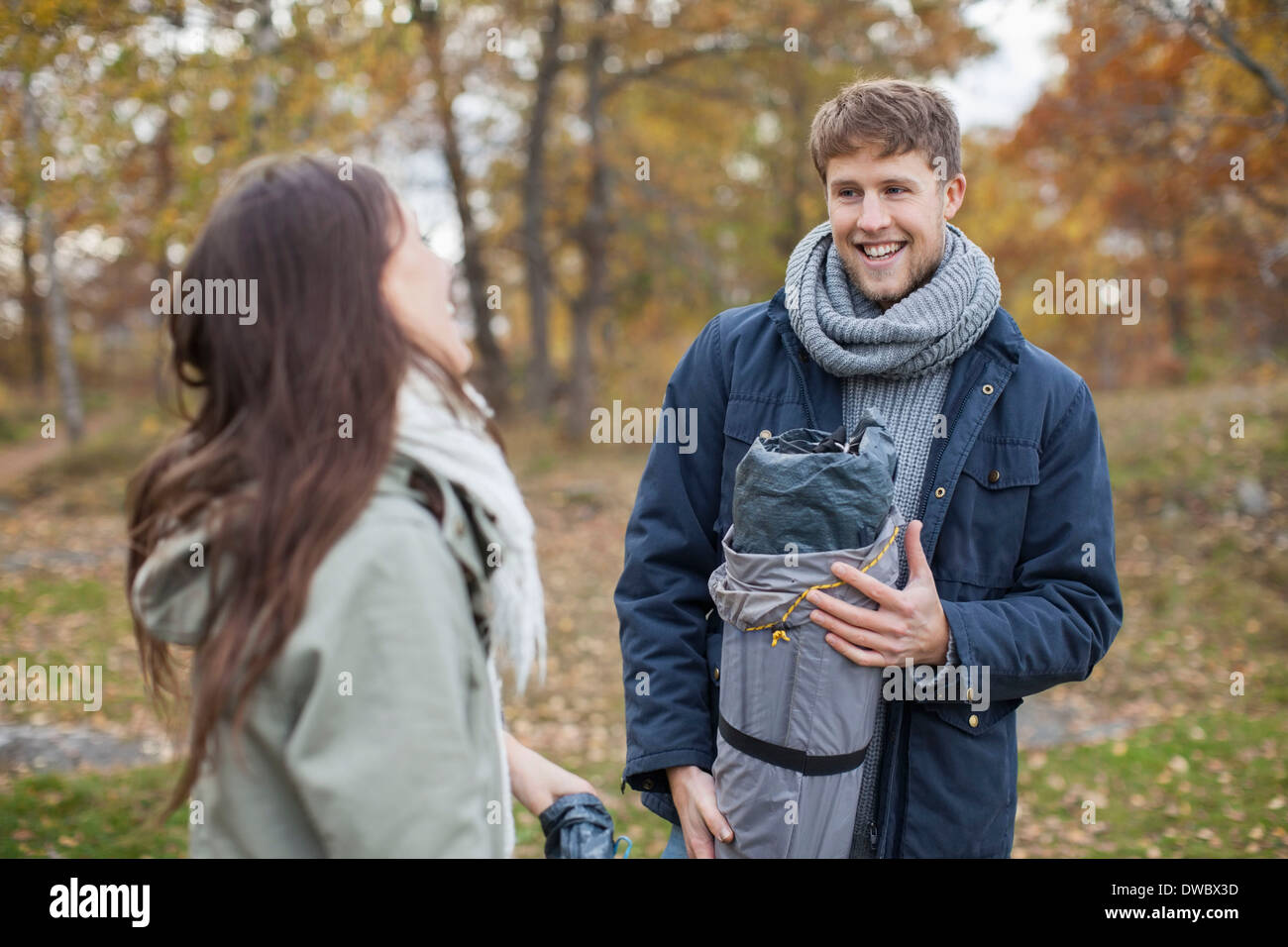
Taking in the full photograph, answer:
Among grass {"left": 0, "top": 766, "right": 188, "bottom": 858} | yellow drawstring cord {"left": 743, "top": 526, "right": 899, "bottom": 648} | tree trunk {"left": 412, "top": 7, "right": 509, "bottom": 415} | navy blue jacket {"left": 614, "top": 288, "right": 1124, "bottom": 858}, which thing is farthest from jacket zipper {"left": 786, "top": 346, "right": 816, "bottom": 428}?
tree trunk {"left": 412, "top": 7, "right": 509, "bottom": 415}

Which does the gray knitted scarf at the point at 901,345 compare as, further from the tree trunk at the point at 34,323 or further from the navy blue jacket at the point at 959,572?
the tree trunk at the point at 34,323

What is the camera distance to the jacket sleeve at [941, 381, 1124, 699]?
2102 mm

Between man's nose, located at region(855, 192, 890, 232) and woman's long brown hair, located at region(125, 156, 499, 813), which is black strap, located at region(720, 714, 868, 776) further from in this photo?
→ man's nose, located at region(855, 192, 890, 232)

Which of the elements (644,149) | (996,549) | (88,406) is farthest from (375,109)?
(88,406)

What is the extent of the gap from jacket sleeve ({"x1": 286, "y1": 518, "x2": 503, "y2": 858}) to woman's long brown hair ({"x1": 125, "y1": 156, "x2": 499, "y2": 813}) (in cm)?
9

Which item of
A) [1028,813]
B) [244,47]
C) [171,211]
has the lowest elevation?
[1028,813]

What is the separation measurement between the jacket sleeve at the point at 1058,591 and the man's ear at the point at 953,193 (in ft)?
1.84

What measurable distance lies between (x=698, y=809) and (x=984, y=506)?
3.09ft

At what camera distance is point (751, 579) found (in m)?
1.97

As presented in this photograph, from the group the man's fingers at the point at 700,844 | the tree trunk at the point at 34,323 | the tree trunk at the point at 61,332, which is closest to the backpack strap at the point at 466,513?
the man's fingers at the point at 700,844

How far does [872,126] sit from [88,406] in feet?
91.0

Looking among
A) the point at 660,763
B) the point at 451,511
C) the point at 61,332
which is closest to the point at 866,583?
the point at 660,763

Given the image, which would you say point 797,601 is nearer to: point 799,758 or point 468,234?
point 799,758
